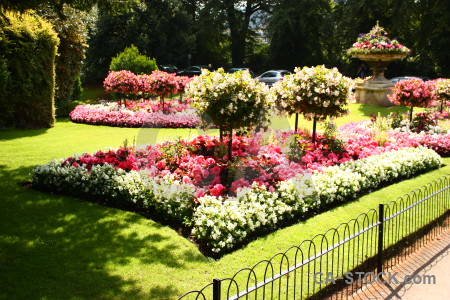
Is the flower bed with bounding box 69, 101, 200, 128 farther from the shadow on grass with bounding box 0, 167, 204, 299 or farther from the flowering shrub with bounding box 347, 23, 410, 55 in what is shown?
the flowering shrub with bounding box 347, 23, 410, 55

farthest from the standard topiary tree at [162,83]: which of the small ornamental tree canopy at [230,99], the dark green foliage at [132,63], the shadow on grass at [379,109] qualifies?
the small ornamental tree canopy at [230,99]

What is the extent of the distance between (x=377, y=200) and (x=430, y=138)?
17.3ft

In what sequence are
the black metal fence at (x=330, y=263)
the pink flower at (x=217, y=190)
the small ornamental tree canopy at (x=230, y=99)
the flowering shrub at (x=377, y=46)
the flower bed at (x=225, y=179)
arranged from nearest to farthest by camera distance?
the black metal fence at (x=330, y=263) < the flower bed at (x=225, y=179) < the pink flower at (x=217, y=190) < the small ornamental tree canopy at (x=230, y=99) < the flowering shrub at (x=377, y=46)

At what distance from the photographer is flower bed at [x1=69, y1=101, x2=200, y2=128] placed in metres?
15.5

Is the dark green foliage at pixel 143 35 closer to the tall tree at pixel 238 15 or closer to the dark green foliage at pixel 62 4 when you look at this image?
the tall tree at pixel 238 15

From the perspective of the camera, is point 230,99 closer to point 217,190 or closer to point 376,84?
point 217,190

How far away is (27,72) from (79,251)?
10081mm

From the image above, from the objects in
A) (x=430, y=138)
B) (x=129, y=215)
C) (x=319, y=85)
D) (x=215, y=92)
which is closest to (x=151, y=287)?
(x=129, y=215)

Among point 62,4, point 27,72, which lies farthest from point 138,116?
point 62,4

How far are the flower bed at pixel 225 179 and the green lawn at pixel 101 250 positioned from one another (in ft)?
0.89

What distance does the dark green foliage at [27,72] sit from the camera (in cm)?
1318

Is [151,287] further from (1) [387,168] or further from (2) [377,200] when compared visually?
(1) [387,168]

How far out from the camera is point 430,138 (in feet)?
38.9

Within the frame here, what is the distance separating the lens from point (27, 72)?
44.8 feet
